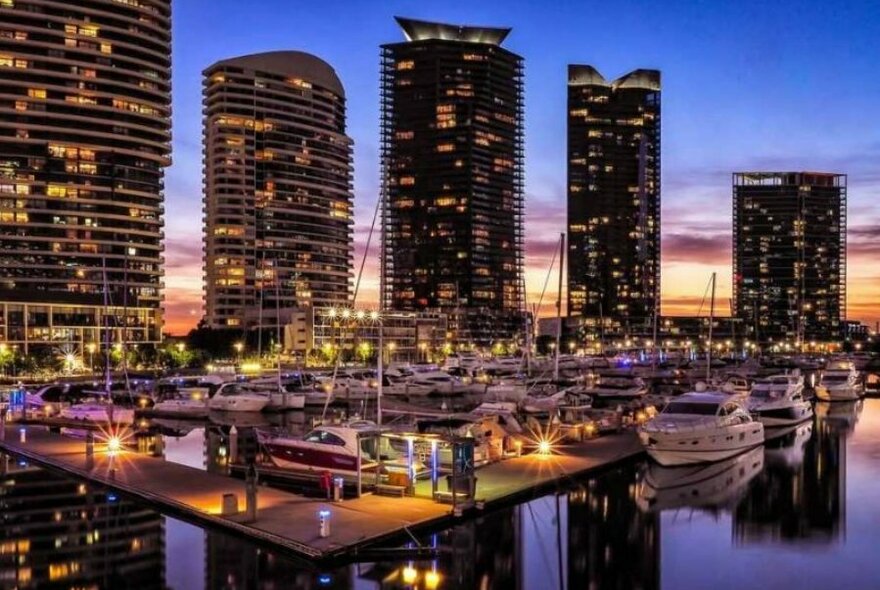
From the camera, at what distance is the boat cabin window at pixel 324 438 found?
28219 mm

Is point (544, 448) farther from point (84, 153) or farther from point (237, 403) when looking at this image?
point (84, 153)

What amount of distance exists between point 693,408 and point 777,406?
14479 millimetres

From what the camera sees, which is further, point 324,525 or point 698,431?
point 698,431

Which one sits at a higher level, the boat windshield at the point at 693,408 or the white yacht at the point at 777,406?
the boat windshield at the point at 693,408

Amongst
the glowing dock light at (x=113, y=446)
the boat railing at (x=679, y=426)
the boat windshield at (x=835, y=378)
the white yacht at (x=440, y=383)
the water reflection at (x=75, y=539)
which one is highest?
the boat railing at (x=679, y=426)

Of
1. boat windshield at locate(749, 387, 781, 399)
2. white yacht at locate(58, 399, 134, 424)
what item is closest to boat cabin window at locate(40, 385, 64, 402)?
white yacht at locate(58, 399, 134, 424)

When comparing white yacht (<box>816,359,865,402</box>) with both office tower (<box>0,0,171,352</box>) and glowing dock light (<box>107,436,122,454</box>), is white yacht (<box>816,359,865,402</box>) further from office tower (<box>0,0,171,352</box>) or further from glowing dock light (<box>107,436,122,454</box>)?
office tower (<box>0,0,171,352</box>)

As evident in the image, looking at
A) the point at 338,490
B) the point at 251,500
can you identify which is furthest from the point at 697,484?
the point at 251,500

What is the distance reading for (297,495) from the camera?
80.6 ft

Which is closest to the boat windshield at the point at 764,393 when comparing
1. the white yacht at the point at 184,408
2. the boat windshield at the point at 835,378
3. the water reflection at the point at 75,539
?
the boat windshield at the point at 835,378

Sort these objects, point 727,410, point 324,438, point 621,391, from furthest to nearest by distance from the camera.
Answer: point 621,391 < point 727,410 < point 324,438

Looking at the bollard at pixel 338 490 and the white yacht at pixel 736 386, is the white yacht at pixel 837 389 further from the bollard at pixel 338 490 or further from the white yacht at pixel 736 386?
the bollard at pixel 338 490

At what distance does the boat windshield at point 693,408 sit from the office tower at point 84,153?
111m

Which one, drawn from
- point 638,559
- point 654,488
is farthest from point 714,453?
point 638,559
